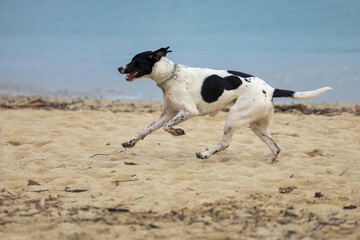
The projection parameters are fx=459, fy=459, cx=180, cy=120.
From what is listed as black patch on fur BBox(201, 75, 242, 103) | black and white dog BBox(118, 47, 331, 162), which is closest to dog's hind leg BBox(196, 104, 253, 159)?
black and white dog BBox(118, 47, 331, 162)

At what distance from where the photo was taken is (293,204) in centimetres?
425

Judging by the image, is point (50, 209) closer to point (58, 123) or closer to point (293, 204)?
point (293, 204)

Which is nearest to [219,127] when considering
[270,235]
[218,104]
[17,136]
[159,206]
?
[218,104]

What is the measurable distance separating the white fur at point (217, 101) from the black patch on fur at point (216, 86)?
0.05 metres

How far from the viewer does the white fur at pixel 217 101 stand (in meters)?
6.14

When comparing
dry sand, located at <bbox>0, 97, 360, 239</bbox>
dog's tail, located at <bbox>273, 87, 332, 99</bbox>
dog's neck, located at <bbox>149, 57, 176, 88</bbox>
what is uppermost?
dog's neck, located at <bbox>149, 57, 176, 88</bbox>

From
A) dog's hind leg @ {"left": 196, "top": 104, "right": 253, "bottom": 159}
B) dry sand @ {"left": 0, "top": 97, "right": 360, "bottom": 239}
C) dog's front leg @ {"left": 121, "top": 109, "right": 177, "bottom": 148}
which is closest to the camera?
dry sand @ {"left": 0, "top": 97, "right": 360, "bottom": 239}

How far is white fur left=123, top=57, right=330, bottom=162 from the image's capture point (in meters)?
6.14

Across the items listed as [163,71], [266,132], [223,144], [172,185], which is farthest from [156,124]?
[172,185]

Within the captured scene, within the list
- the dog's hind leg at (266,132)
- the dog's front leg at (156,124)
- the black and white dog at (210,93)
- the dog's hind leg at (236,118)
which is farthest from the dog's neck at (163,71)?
the dog's hind leg at (266,132)

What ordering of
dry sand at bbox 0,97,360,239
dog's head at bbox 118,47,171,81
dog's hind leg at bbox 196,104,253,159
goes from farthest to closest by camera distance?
dog's head at bbox 118,47,171,81 → dog's hind leg at bbox 196,104,253,159 → dry sand at bbox 0,97,360,239

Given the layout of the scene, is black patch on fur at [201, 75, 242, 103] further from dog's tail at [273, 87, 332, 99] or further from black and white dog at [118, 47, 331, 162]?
dog's tail at [273, 87, 332, 99]

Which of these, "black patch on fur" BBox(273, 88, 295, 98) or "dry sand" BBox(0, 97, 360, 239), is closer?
"dry sand" BBox(0, 97, 360, 239)

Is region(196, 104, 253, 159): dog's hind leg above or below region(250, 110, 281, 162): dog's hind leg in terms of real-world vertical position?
above
